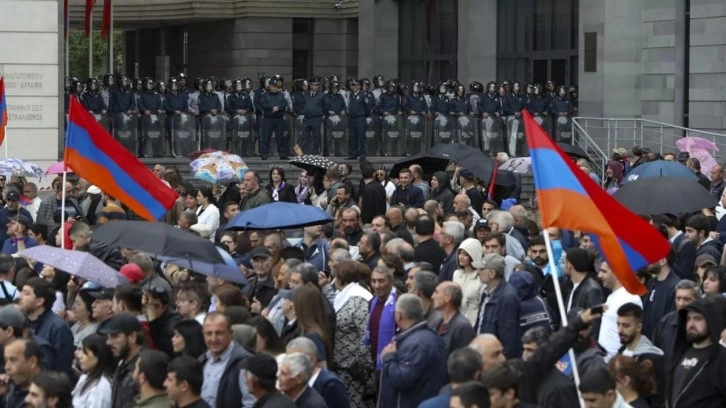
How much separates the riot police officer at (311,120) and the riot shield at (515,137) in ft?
12.4

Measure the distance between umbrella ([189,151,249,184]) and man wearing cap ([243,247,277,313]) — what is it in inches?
302

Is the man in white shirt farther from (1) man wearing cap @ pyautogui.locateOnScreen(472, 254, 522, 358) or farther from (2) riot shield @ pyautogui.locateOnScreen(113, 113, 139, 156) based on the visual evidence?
(2) riot shield @ pyautogui.locateOnScreen(113, 113, 139, 156)

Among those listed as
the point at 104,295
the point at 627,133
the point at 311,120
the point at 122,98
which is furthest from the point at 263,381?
the point at 627,133

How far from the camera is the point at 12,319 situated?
11164 millimetres

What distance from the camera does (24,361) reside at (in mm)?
10203

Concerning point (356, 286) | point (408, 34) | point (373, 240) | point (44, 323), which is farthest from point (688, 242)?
point (408, 34)

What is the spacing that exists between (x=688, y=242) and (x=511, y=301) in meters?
3.28

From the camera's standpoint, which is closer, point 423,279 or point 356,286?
point 423,279

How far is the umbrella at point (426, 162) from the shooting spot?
79.0 ft

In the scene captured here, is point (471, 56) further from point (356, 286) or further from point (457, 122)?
point (356, 286)

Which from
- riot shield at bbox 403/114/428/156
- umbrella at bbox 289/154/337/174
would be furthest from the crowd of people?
riot shield at bbox 403/114/428/156

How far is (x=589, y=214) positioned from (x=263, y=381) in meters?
2.34

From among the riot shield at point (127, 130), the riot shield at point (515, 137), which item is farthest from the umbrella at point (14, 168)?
the riot shield at point (515, 137)

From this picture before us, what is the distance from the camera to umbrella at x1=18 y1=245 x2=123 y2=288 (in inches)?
484
